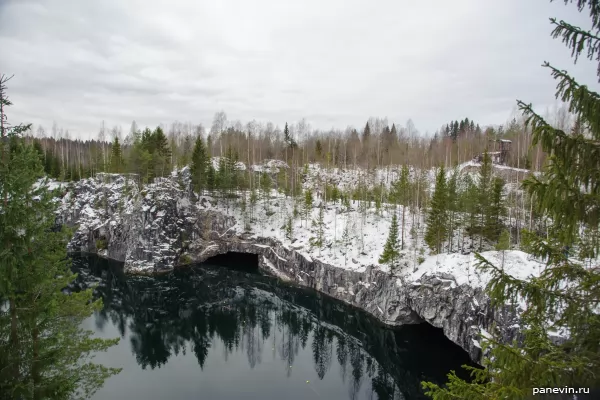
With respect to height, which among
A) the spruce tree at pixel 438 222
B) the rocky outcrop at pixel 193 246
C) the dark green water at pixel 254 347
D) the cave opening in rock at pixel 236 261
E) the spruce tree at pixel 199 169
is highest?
the spruce tree at pixel 199 169

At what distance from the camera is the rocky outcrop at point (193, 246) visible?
1107 inches

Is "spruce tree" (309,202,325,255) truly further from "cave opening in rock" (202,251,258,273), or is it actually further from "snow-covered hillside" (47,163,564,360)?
"cave opening in rock" (202,251,258,273)

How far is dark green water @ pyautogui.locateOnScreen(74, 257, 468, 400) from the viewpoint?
2062cm

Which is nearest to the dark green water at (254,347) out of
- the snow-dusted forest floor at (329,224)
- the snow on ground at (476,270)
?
the snow-dusted forest floor at (329,224)

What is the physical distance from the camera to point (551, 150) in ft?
15.7

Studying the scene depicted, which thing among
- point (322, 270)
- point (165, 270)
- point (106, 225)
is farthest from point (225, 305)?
point (106, 225)

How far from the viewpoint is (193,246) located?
49188 mm

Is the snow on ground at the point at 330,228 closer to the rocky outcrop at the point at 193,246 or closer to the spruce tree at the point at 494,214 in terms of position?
the rocky outcrop at the point at 193,246

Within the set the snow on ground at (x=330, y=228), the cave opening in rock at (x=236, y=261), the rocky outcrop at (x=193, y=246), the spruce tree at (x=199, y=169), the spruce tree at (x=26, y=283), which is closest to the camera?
the spruce tree at (x=26, y=283)

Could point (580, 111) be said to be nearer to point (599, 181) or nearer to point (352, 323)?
point (599, 181)

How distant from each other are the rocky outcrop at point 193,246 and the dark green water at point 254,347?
2.26m

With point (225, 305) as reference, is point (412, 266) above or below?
above

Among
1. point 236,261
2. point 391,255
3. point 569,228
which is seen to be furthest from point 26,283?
point 236,261

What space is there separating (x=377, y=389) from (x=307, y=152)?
61.2 metres
